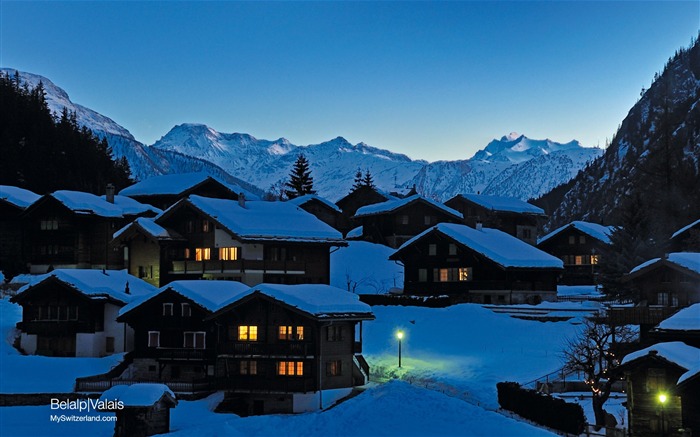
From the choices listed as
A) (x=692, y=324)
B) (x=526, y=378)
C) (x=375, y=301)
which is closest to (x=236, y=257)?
(x=375, y=301)

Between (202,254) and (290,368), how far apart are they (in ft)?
69.3

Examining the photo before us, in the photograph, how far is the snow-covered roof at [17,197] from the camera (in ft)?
249

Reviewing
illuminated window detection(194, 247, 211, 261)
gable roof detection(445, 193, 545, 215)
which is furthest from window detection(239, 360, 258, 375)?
gable roof detection(445, 193, 545, 215)

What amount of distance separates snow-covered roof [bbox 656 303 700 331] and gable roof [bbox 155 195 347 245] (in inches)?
1300

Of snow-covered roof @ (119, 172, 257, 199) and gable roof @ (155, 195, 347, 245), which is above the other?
snow-covered roof @ (119, 172, 257, 199)

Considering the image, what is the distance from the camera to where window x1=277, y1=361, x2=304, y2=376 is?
46.4 meters

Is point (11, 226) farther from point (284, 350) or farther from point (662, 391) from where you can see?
point (662, 391)

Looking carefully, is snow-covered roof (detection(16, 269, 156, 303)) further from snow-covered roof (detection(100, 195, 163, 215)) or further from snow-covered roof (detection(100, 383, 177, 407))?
snow-covered roof (detection(100, 195, 163, 215))

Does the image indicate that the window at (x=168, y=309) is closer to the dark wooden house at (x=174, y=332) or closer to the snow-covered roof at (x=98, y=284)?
the dark wooden house at (x=174, y=332)

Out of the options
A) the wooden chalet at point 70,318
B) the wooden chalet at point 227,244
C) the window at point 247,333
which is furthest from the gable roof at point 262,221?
the window at point 247,333

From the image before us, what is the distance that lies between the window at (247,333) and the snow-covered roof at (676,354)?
21.2m

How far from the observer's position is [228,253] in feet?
210

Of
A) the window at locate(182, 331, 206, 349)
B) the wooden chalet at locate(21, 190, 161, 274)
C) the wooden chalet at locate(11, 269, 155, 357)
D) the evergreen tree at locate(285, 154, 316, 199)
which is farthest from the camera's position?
the evergreen tree at locate(285, 154, 316, 199)

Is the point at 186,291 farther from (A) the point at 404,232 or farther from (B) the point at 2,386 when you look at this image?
(A) the point at 404,232
